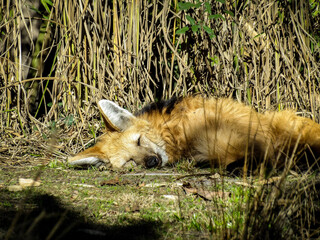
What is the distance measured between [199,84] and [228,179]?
1855 mm

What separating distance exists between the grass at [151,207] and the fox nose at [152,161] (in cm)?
25

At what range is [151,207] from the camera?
2.24 metres

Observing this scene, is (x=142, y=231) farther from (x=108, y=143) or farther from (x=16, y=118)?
(x=16, y=118)

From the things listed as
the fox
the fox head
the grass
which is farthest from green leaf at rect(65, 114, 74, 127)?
the grass

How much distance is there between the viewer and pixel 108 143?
386 centimetres

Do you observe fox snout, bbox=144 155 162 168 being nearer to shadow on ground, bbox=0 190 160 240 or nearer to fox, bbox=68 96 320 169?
fox, bbox=68 96 320 169

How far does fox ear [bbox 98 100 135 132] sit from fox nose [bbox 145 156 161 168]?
438mm

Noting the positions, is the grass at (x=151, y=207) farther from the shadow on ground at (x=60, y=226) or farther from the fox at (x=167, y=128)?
the fox at (x=167, y=128)

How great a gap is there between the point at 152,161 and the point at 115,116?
610 millimetres

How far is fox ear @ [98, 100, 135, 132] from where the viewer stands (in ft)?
11.8

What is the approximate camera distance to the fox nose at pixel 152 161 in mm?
3642

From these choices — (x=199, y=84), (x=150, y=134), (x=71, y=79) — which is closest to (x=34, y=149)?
(x=71, y=79)

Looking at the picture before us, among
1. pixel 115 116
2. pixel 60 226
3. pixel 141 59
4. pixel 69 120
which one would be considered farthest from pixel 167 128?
pixel 60 226

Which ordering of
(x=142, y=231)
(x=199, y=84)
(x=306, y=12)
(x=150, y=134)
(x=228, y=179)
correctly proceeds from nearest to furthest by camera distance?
(x=142, y=231), (x=228, y=179), (x=150, y=134), (x=306, y=12), (x=199, y=84)
